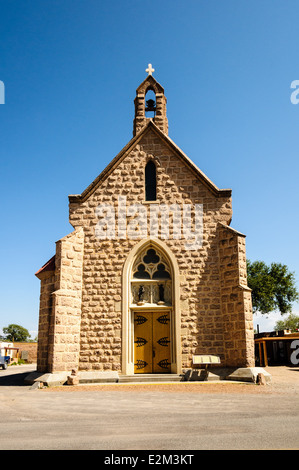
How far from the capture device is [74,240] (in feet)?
47.9

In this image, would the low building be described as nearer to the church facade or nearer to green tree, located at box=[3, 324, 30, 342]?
the church facade

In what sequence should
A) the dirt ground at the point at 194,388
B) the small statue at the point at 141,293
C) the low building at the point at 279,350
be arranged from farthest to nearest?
the low building at the point at 279,350 → the small statue at the point at 141,293 → the dirt ground at the point at 194,388

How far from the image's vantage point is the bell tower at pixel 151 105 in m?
17.3

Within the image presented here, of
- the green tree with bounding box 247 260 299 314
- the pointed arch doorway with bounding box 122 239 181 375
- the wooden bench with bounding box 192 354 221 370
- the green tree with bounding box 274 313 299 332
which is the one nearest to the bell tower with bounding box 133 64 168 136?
the pointed arch doorway with bounding box 122 239 181 375

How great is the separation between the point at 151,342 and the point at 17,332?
282 feet

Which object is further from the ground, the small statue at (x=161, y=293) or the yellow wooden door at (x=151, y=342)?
the small statue at (x=161, y=293)

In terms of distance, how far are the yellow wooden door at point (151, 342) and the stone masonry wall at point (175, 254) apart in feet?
2.55

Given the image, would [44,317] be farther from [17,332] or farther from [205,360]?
[17,332]

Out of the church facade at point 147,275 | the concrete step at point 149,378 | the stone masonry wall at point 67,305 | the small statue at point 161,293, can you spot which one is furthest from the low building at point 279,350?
the stone masonry wall at point 67,305

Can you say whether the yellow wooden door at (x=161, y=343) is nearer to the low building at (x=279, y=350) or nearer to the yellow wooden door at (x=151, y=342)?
the yellow wooden door at (x=151, y=342)

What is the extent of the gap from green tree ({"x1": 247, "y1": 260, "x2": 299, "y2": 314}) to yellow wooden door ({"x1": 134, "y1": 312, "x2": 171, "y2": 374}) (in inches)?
1143

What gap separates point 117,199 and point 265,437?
11.4 metres

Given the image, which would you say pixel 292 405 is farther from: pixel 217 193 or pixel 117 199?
pixel 117 199

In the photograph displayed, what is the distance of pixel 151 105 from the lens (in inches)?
706
